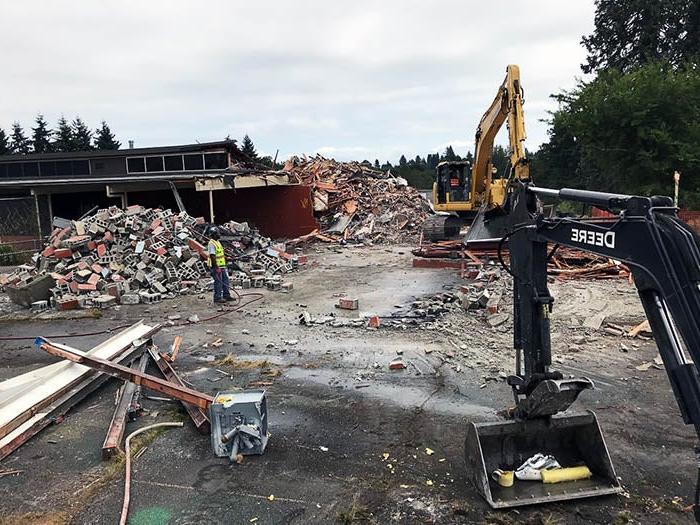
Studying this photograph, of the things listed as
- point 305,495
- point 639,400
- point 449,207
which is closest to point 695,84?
point 449,207

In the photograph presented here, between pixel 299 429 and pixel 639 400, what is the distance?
4.15m

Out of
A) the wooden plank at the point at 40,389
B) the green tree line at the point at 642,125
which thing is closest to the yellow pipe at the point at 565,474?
the wooden plank at the point at 40,389

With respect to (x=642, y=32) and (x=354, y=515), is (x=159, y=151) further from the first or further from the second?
(x=642, y=32)

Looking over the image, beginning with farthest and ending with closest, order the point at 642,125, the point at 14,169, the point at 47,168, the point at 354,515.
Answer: the point at 14,169 → the point at 47,168 → the point at 642,125 → the point at 354,515

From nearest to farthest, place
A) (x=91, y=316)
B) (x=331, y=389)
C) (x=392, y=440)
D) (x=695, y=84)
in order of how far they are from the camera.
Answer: (x=392, y=440)
(x=331, y=389)
(x=91, y=316)
(x=695, y=84)

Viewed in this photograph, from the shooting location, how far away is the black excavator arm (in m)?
3.20

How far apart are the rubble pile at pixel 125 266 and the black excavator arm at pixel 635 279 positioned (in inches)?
400

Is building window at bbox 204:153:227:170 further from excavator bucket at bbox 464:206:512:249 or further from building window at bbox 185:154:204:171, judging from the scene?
excavator bucket at bbox 464:206:512:249

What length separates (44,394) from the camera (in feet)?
21.3

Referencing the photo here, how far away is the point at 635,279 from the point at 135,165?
87.2 feet

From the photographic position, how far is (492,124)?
1445 centimetres

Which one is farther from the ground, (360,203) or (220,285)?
(360,203)

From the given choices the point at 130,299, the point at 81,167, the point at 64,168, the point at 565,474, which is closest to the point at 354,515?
the point at 565,474

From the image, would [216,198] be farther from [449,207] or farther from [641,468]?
[641,468]
